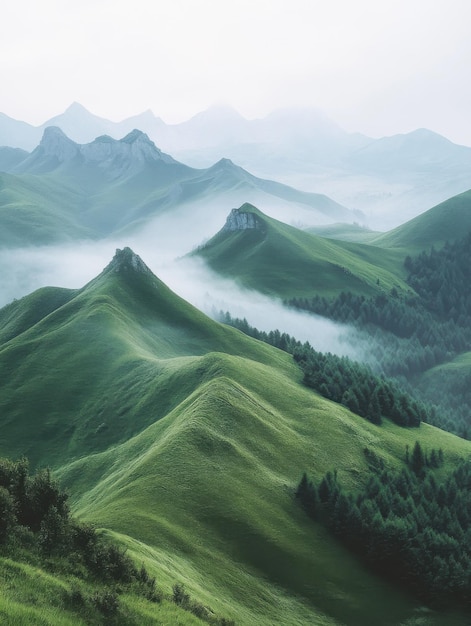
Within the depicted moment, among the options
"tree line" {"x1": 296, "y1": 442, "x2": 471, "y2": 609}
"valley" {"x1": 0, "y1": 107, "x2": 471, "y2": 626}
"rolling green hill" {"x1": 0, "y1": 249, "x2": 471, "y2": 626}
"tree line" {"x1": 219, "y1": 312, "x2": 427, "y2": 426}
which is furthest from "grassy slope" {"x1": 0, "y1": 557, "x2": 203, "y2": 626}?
"tree line" {"x1": 219, "y1": 312, "x2": 427, "y2": 426}

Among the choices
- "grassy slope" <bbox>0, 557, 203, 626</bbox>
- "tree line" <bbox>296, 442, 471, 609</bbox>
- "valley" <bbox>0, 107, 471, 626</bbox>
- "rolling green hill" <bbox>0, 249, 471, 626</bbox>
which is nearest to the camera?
"grassy slope" <bbox>0, 557, 203, 626</bbox>

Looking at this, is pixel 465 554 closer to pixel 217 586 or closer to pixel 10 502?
pixel 217 586

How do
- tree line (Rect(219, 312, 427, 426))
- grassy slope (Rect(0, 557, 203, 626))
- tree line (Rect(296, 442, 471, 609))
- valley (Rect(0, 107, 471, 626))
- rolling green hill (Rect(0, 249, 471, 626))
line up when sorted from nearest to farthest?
grassy slope (Rect(0, 557, 203, 626))
valley (Rect(0, 107, 471, 626))
rolling green hill (Rect(0, 249, 471, 626))
tree line (Rect(296, 442, 471, 609))
tree line (Rect(219, 312, 427, 426))

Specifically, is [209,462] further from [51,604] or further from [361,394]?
[361,394]

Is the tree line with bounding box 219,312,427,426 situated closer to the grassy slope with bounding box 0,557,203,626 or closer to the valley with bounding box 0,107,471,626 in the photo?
the valley with bounding box 0,107,471,626

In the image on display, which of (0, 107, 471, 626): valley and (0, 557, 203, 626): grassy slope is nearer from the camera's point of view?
(0, 557, 203, 626): grassy slope

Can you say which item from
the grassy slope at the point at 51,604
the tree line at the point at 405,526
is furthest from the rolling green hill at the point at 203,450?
the grassy slope at the point at 51,604

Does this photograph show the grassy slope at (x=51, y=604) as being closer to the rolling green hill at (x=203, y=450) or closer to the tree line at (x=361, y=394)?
the rolling green hill at (x=203, y=450)

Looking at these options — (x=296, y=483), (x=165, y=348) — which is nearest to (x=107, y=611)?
(x=296, y=483)
